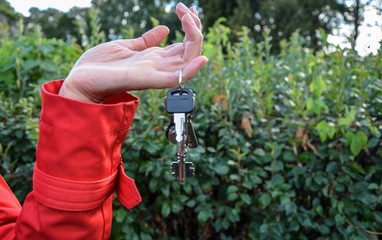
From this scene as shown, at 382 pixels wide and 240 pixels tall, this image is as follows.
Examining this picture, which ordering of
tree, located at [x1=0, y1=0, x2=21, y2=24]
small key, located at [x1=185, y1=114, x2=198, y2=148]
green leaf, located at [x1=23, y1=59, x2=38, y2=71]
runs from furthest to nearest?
tree, located at [x1=0, y1=0, x2=21, y2=24]
green leaf, located at [x1=23, y1=59, x2=38, y2=71]
small key, located at [x1=185, y1=114, x2=198, y2=148]

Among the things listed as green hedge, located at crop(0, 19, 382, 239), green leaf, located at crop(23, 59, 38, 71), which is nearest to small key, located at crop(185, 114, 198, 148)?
green hedge, located at crop(0, 19, 382, 239)

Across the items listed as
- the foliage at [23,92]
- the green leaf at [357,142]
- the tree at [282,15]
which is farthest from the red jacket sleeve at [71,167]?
the tree at [282,15]

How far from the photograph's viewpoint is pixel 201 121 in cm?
204

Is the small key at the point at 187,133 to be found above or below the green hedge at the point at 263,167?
above

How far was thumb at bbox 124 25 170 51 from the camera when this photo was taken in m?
0.98

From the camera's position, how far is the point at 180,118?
2.76 ft

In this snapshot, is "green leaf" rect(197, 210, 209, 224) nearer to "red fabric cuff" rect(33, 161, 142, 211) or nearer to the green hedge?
the green hedge

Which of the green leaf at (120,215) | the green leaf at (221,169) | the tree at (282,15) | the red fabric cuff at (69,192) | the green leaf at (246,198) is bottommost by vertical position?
the green leaf at (120,215)

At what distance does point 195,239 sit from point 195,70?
1577 millimetres

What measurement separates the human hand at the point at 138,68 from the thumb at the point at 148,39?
7 centimetres

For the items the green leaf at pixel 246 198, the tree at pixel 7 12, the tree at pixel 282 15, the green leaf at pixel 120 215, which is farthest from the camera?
the tree at pixel 7 12

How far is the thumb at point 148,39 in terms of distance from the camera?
98 cm

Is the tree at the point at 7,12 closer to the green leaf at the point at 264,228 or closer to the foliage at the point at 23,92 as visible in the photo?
the foliage at the point at 23,92

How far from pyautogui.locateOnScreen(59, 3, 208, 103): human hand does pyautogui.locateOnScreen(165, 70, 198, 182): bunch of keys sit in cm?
3
